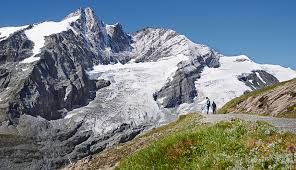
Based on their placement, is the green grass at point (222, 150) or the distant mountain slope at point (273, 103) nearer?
the green grass at point (222, 150)

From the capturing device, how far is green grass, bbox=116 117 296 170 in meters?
16.2

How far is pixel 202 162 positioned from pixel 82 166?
23.6 meters

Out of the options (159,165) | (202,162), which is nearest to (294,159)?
(202,162)

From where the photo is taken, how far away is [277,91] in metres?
65.1

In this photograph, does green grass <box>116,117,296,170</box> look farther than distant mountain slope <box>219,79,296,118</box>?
No

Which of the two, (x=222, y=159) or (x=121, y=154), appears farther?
(x=121, y=154)

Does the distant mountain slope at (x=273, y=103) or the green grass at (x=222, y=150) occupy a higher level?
the distant mountain slope at (x=273, y=103)

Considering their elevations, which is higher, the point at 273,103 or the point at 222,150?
the point at 273,103

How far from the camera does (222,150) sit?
61.6ft

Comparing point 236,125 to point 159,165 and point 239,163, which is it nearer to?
point 159,165

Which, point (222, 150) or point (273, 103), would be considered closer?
point (222, 150)

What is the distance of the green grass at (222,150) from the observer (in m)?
16.2

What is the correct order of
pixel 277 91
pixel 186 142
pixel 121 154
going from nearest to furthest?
pixel 186 142 < pixel 121 154 < pixel 277 91

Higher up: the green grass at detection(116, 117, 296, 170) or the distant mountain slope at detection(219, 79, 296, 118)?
the distant mountain slope at detection(219, 79, 296, 118)
